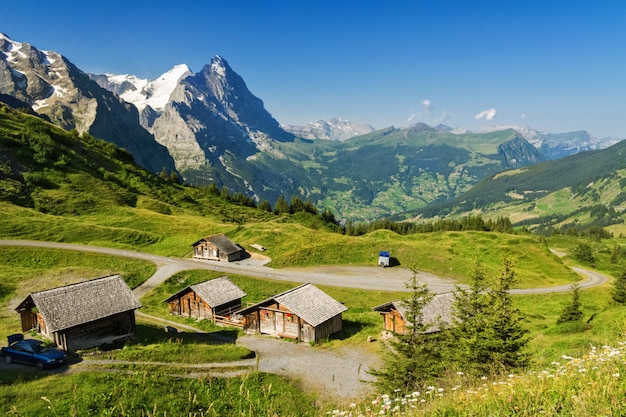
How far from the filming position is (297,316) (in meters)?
47.1

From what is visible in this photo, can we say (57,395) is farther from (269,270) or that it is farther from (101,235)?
(101,235)

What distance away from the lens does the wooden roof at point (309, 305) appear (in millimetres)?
46688

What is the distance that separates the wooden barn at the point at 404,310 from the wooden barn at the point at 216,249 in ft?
139

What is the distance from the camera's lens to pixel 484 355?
21.5m

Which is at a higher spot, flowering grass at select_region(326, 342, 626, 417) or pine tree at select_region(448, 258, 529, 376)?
flowering grass at select_region(326, 342, 626, 417)

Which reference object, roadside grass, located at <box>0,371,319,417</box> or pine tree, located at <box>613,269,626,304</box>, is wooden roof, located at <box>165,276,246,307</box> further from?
pine tree, located at <box>613,269,626,304</box>

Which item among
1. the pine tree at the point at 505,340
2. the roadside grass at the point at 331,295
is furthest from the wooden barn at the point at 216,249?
the pine tree at the point at 505,340

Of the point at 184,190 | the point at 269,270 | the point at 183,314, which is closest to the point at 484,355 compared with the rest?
the point at 183,314

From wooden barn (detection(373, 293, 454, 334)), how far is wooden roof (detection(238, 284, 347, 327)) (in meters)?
6.05

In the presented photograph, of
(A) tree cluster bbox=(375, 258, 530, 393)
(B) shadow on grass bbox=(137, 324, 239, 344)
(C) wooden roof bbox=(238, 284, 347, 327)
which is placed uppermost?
(A) tree cluster bbox=(375, 258, 530, 393)

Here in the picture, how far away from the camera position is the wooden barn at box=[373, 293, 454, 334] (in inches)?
1811

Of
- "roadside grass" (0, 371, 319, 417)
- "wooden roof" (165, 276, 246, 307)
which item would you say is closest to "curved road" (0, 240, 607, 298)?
"wooden roof" (165, 276, 246, 307)

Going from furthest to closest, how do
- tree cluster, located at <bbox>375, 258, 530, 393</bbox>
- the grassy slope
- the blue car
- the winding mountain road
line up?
1. the grassy slope
2. the winding mountain road
3. the blue car
4. tree cluster, located at <bbox>375, 258, 530, 393</bbox>

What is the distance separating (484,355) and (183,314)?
46015 mm
